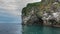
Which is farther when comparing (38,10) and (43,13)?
(38,10)

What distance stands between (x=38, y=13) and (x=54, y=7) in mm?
7948

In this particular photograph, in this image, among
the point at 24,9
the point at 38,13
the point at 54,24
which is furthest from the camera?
the point at 24,9

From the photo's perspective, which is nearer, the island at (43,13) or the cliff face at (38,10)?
the island at (43,13)

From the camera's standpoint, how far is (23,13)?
8406cm

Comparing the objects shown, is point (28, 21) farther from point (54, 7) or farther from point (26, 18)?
point (54, 7)

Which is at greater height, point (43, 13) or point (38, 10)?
point (38, 10)

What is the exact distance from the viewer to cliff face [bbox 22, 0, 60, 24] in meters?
72.5

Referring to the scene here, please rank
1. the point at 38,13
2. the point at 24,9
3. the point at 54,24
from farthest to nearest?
the point at 24,9 < the point at 38,13 < the point at 54,24

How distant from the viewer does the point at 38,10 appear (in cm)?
7806

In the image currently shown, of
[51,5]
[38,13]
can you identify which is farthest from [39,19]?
[51,5]

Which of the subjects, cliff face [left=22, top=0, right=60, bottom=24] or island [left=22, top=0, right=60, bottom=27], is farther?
cliff face [left=22, top=0, right=60, bottom=24]

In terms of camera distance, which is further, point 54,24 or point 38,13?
point 38,13

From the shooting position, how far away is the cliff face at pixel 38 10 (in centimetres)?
7250

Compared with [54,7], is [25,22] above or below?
below
